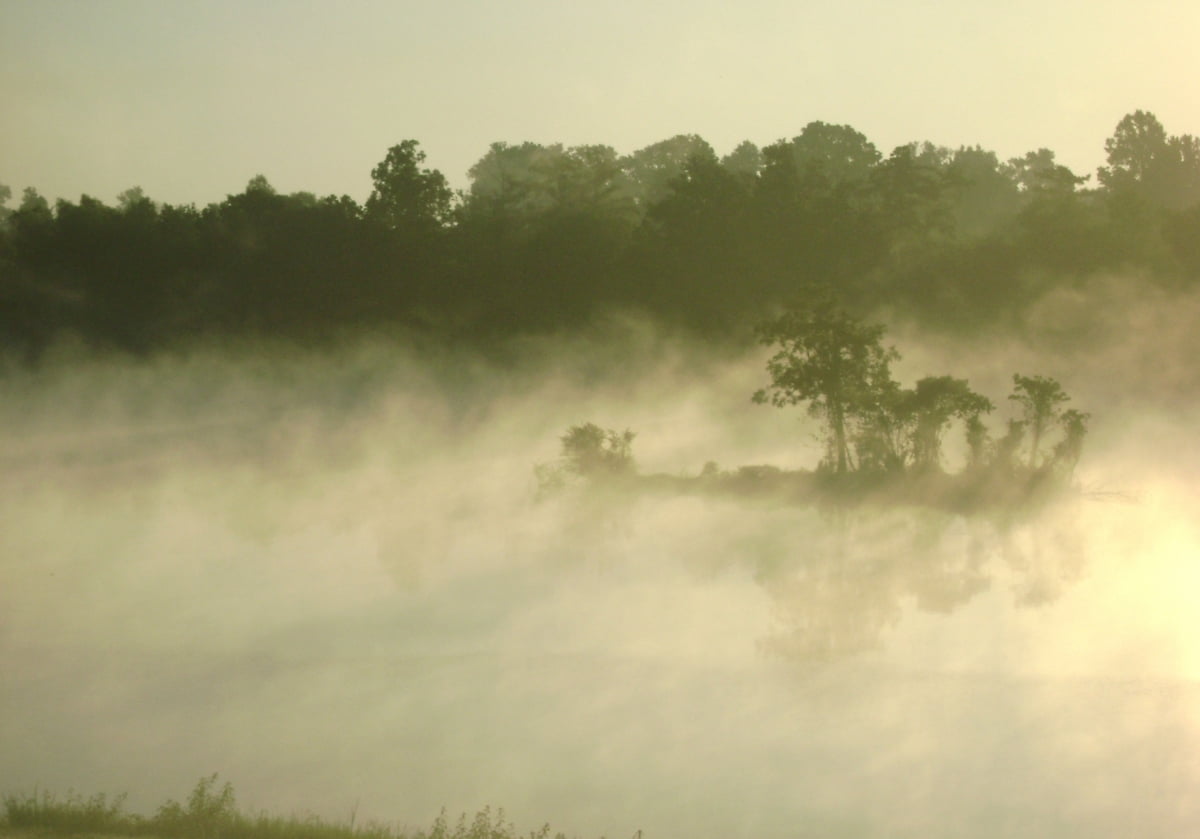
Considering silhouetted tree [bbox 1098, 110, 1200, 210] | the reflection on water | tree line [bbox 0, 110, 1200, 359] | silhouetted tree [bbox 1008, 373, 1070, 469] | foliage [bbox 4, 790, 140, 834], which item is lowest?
foliage [bbox 4, 790, 140, 834]

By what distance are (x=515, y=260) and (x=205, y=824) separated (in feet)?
96.3

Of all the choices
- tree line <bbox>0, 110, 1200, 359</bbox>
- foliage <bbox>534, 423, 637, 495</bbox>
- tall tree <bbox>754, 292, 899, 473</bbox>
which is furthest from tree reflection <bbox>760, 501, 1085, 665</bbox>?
tree line <bbox>0, 110, 1200, 359</bbox>

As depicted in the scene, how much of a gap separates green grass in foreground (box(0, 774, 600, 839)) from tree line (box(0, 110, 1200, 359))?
27003 millimetres

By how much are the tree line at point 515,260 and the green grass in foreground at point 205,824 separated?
27.0 metres

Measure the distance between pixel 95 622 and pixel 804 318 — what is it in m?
12.7

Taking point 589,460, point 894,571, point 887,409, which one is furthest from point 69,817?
point 887,409

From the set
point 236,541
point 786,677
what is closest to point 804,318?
point 236,541

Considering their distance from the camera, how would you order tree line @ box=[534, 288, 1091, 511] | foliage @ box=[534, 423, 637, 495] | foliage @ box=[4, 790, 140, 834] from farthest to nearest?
foliage @ box=[534, 423, 637, 495] < tree line @ box=[534, 288, 1091, 511] < foliage @ box=[4, 790, 140, 834]

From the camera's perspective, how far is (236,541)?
20.3 m

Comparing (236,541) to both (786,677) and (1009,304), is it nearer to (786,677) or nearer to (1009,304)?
(786,677)

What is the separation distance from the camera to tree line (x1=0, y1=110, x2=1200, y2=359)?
36.1 meters

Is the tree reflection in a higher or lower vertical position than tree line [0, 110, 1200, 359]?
lower

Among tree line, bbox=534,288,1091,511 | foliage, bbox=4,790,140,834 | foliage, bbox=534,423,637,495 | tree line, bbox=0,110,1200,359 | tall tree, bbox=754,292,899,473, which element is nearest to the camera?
foliage, bbox=4,790,140,834

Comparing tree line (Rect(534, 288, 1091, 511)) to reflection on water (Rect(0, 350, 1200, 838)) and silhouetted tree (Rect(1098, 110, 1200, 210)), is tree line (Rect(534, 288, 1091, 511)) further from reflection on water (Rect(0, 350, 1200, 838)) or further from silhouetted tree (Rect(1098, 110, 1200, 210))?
silhouetted tree (Rect(1098, 110, 1200, 210))
